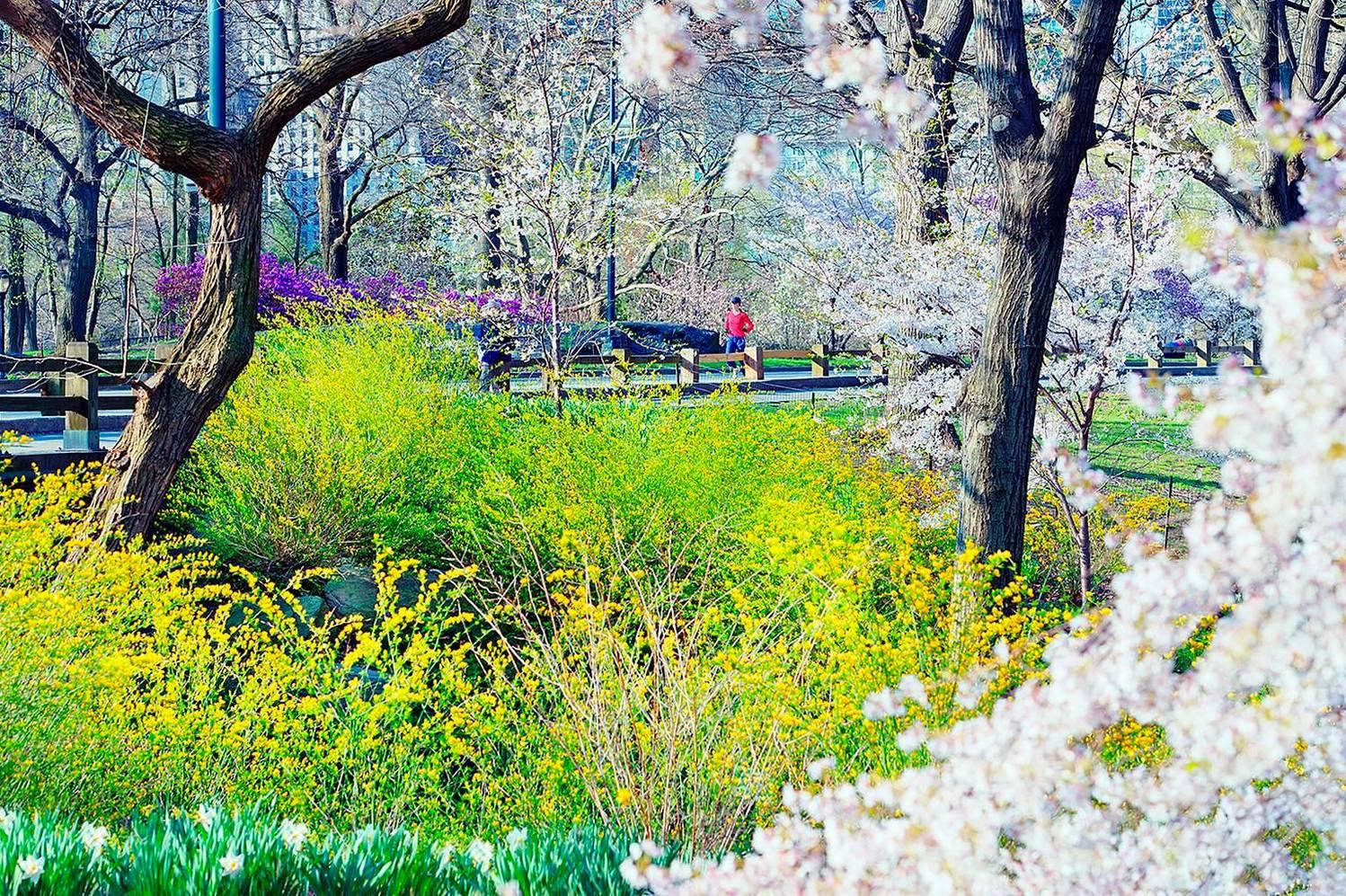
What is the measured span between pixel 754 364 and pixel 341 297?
33.7 feet

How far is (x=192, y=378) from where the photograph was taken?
22.0 ft

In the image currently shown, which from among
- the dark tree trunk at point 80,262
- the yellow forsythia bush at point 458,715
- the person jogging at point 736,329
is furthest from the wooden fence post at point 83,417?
the dark tree trunk at point 80,262

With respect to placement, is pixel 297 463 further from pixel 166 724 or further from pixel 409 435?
pixel 166 724

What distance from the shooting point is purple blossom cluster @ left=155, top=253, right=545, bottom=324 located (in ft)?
42.1

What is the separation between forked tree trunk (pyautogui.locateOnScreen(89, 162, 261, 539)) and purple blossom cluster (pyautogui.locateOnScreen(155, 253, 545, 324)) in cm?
315

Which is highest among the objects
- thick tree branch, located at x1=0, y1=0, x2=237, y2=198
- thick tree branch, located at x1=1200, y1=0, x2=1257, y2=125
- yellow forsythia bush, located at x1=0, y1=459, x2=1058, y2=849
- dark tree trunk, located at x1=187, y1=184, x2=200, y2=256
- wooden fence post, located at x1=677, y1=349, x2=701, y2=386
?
dark tree trunk, located at x1=187, y1=184, x2=200, y2=256

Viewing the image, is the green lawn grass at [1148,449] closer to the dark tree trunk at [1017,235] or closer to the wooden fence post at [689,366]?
the dark tree trunk at [1017,235]

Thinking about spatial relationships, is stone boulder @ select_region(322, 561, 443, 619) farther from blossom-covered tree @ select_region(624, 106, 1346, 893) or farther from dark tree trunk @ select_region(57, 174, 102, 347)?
dark tree trunk @ select_region(57, 174, 102, 347)

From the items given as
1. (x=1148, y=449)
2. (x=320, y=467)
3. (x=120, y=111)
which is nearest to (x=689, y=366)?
(x=1148, y=449)

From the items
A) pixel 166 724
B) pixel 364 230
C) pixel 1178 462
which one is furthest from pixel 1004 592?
pixel 364 230

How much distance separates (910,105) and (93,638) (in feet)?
12.9

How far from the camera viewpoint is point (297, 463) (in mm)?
7863

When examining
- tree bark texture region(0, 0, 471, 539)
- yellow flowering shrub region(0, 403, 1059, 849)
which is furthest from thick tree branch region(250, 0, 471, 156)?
yellow flowering shrub region(0, 403, 1059, 849)

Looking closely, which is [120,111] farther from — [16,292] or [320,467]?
[16,292]
